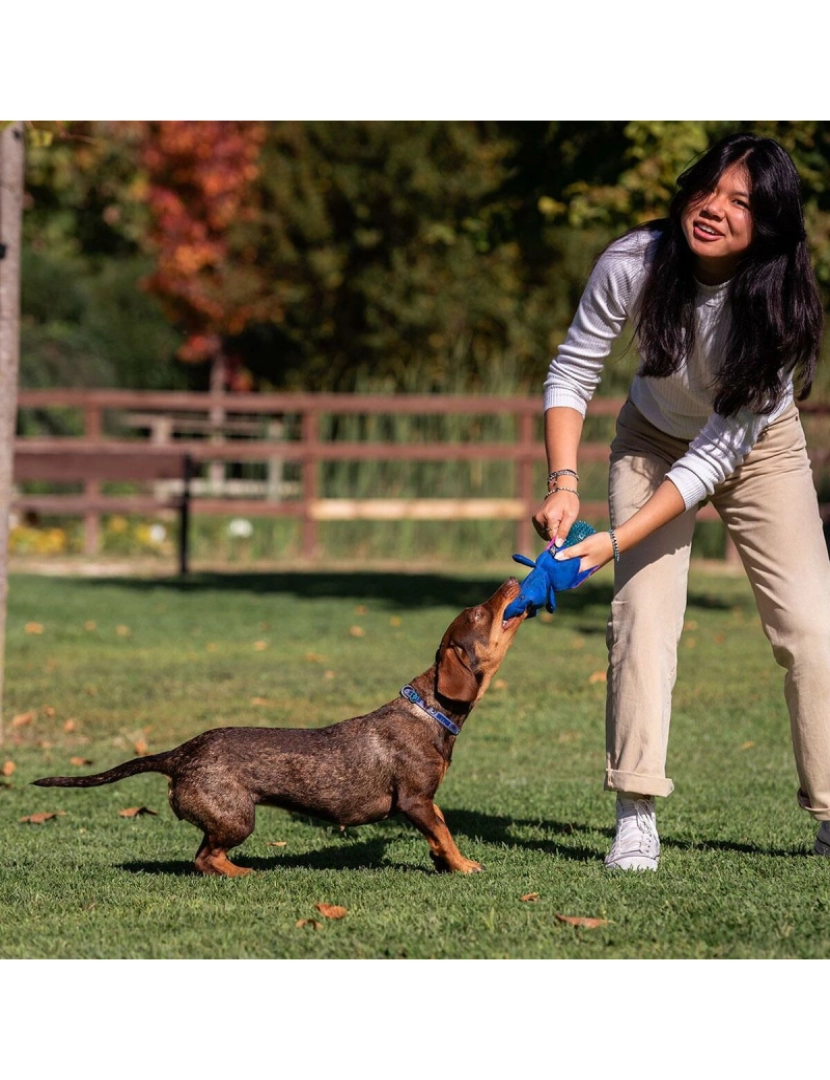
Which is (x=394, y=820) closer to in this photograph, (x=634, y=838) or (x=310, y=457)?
(x=634, y=838)

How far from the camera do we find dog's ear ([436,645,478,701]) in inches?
186

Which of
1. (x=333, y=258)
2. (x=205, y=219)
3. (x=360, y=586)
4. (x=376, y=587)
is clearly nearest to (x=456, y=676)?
(x=376, y=587)

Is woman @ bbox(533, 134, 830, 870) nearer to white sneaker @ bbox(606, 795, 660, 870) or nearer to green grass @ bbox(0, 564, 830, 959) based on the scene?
white sneaker @ bbox(606, 795, 660, 870)

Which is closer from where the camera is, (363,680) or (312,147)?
(363,680)

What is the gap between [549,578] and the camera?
4.57 meters

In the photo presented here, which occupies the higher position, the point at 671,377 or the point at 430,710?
the point at 671,377

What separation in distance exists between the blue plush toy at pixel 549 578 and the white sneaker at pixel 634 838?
70 cm

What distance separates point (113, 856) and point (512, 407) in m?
12.7

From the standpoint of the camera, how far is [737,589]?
49.0 feet

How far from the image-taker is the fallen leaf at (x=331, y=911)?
4.18 m

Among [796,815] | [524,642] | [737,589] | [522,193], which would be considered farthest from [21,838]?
[737,589]

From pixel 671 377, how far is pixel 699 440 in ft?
0.71

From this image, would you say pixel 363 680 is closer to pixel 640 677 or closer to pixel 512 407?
pixel 640 677

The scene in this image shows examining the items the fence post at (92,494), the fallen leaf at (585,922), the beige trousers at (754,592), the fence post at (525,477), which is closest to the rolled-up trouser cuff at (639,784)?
the beige trousers at (754,592)
